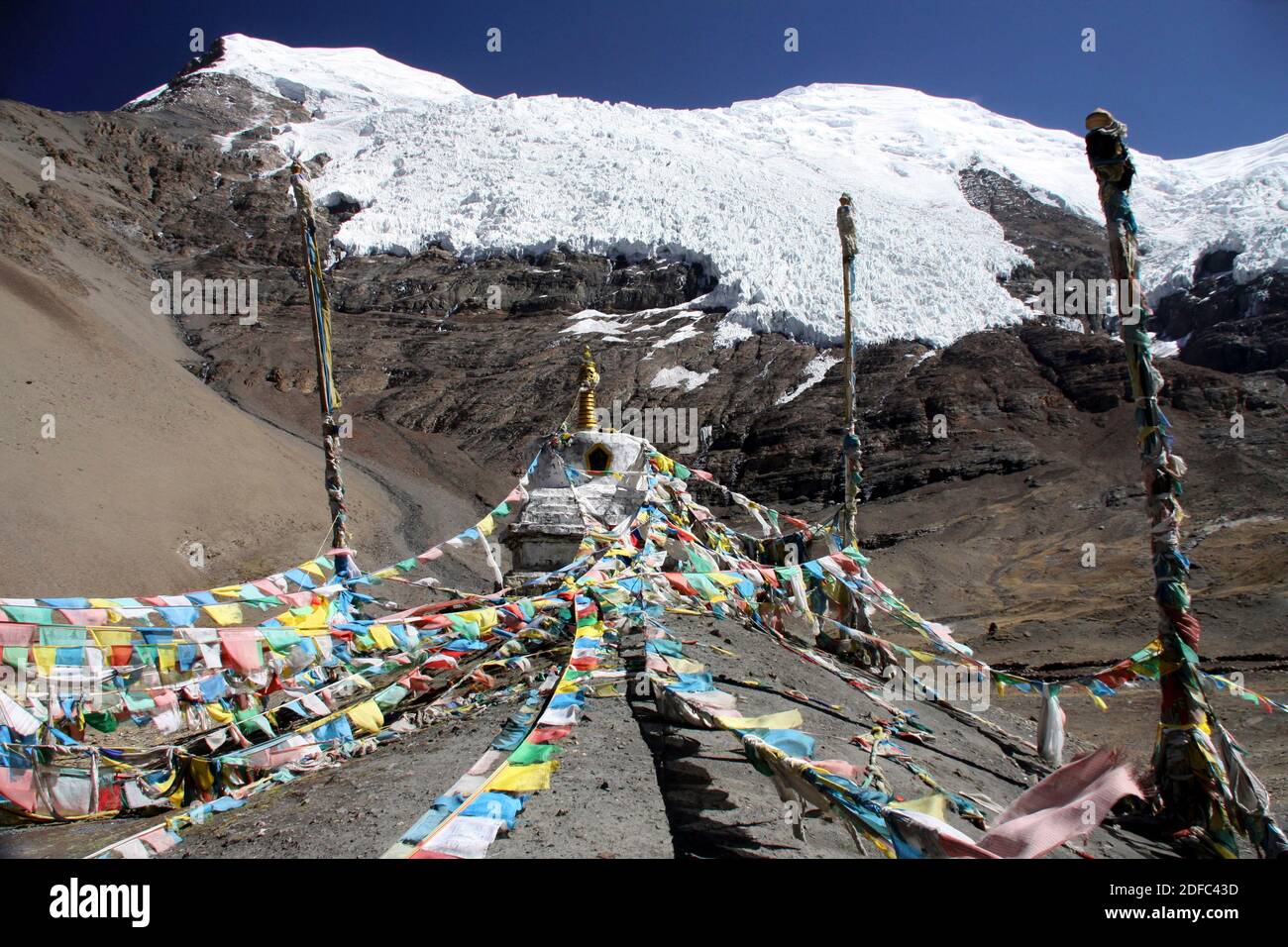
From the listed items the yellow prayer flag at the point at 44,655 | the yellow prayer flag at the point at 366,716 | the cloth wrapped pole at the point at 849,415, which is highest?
the cloth wrapped pole at the point at 849,415

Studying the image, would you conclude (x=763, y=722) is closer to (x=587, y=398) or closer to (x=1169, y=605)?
(x=1169, y=605)

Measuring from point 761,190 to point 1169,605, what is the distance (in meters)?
62.4

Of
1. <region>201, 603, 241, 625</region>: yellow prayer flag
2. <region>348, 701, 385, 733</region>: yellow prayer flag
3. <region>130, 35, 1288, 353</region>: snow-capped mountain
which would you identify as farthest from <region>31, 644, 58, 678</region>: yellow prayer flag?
<region>130, 35, 1288, 353</region>: snow-capped mountain

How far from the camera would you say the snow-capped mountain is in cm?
5131

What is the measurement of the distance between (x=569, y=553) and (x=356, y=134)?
7332 cm

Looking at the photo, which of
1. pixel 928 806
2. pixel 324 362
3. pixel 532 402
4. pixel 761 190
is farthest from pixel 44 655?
pixel 761 190

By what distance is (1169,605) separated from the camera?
5.81m

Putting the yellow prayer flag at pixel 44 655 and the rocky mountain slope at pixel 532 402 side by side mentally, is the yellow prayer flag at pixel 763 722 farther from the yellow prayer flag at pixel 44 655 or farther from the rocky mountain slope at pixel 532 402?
the rocky mountain slope at pixel 532 402

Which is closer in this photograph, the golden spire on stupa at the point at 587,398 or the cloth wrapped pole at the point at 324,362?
the cloth wrapped pole at the point at 324,362

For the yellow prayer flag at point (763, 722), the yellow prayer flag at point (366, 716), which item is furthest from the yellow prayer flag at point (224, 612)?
the yellow prayer flag at point (763, 722)

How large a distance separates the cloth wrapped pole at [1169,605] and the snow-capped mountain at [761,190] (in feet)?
141

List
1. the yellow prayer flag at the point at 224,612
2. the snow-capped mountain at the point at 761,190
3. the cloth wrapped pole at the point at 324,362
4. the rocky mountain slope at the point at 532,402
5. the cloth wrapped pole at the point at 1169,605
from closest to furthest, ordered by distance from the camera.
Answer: the cloth wrapped pole at the point at 1169,605 < the yellow prayer flag at the point at 224,612 < the cloth wrapped pole at the point at 324,362 < the rocky mountain slope at the point at 532,402 < the snow-capped mountain at the point at 761,190

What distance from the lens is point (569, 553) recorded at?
514 inches

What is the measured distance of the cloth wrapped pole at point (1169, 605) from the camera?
5.29 m
